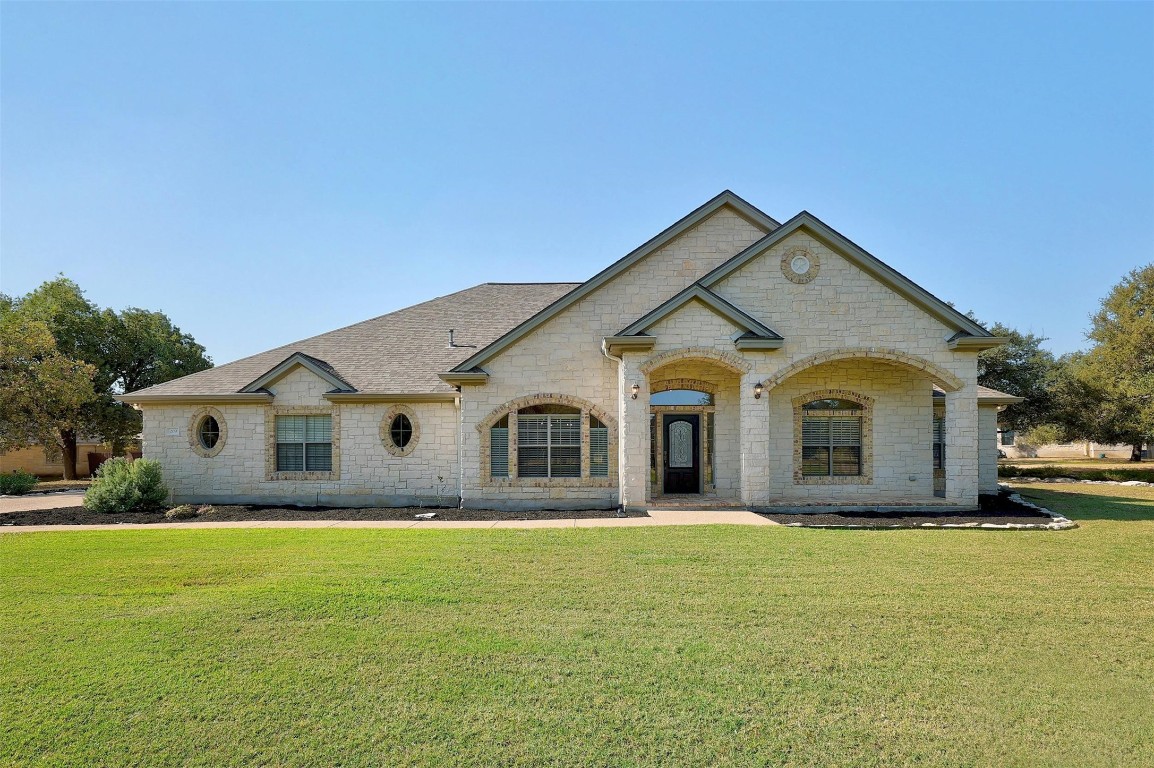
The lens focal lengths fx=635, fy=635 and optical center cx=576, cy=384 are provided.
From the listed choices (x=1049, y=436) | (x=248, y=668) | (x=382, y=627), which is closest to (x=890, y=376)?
(x=382, y=627)

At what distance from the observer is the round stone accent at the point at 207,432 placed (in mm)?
16734

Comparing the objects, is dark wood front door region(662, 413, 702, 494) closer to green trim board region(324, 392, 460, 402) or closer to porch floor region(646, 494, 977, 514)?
porch floor region(646, 494, 977, 514)

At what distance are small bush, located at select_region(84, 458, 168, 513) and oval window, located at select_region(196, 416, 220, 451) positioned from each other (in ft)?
4.03

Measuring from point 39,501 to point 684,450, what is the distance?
748 inches

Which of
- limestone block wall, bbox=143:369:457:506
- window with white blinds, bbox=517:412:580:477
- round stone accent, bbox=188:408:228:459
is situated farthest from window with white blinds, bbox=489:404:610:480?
round stone accent, bbox=188:408:228:459

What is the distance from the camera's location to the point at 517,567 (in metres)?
8.88

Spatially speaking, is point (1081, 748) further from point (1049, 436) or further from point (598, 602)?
point (1049, 436)

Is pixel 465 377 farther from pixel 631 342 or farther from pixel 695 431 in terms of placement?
pixel 695 431

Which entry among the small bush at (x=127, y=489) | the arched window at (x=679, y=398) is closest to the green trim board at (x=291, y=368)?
the small bush at (x=127, y=489)

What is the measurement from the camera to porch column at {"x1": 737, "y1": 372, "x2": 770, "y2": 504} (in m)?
14.2

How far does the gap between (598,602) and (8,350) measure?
28461 millimetres

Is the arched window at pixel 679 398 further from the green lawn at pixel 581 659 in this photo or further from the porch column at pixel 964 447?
the green lawn at pixel 581 659

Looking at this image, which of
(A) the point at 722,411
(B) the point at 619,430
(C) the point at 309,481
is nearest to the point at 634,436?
(B) the point at 619,430

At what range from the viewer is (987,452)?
60.9 ft
